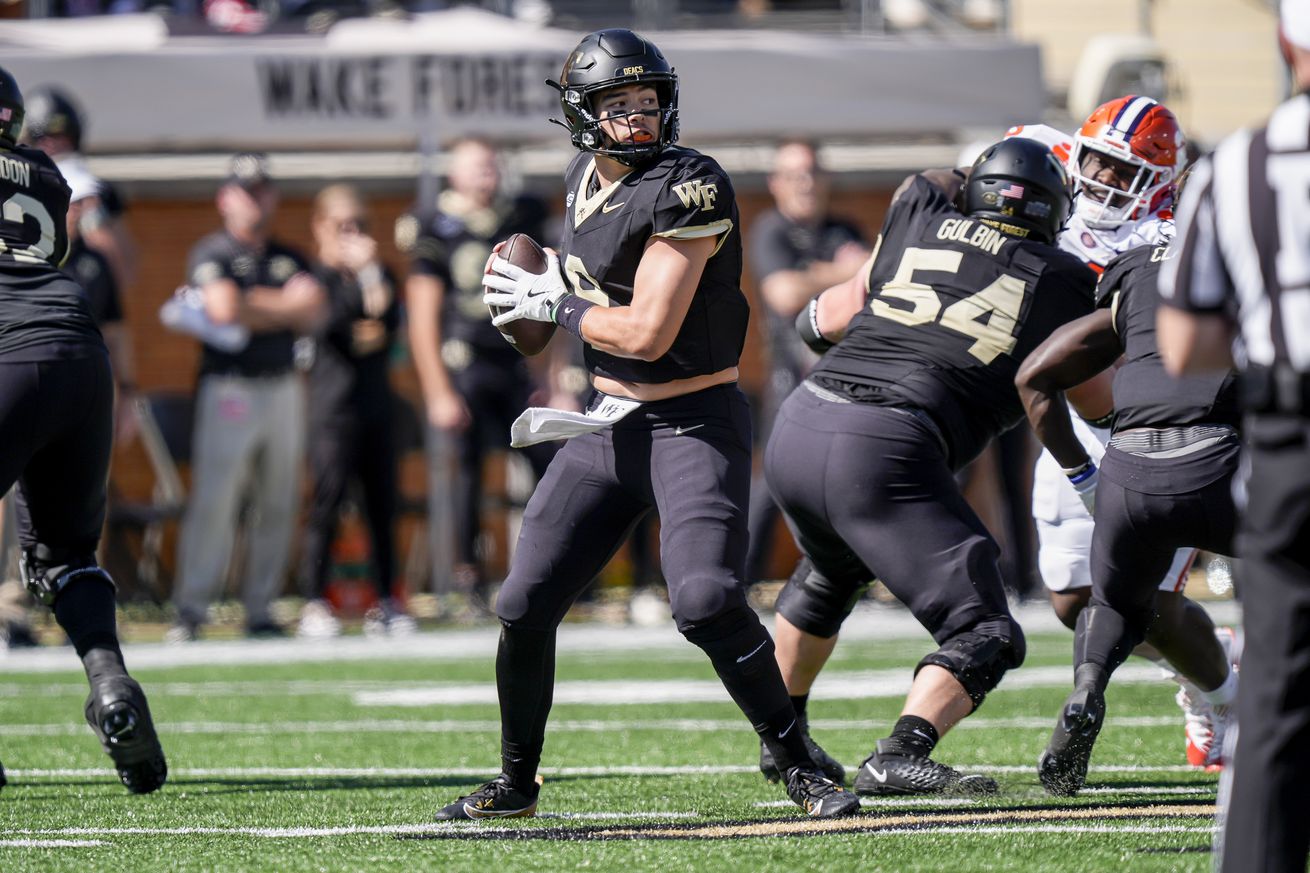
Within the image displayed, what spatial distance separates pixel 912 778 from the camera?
5059 millimetres

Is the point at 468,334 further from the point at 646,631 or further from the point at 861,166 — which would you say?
the point at 861,166

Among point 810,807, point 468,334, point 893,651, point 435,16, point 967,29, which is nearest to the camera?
point 810,807

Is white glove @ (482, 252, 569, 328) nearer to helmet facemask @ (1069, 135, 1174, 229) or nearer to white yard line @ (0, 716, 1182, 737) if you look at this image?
helmet facemask @ (1069, 135, 1174, 229)

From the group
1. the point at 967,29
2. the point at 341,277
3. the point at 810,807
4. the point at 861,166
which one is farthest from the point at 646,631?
the point at 967,29

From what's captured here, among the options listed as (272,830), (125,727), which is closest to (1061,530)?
(272,830)

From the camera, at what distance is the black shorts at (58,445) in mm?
5152

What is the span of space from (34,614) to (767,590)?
4.51 m

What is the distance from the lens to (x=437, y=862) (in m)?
4.08

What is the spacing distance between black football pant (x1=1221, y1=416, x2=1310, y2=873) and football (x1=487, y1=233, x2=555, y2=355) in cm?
232

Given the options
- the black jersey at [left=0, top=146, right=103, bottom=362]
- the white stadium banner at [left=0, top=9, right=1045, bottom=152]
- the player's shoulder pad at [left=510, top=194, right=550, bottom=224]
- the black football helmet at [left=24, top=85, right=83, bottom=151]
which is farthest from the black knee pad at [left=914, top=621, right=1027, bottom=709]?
the white stadium banner at [left=0, top=9, right=1045, bottom=152]

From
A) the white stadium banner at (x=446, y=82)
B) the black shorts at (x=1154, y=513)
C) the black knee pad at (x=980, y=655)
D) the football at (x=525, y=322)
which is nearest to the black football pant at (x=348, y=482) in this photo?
the white stadium banner at (x=446, y=82)

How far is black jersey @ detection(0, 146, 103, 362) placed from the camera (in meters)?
5.27

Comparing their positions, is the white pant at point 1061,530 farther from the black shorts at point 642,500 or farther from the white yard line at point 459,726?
the black shorts at point 642,500

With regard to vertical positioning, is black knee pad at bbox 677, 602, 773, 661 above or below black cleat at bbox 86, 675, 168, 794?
above
